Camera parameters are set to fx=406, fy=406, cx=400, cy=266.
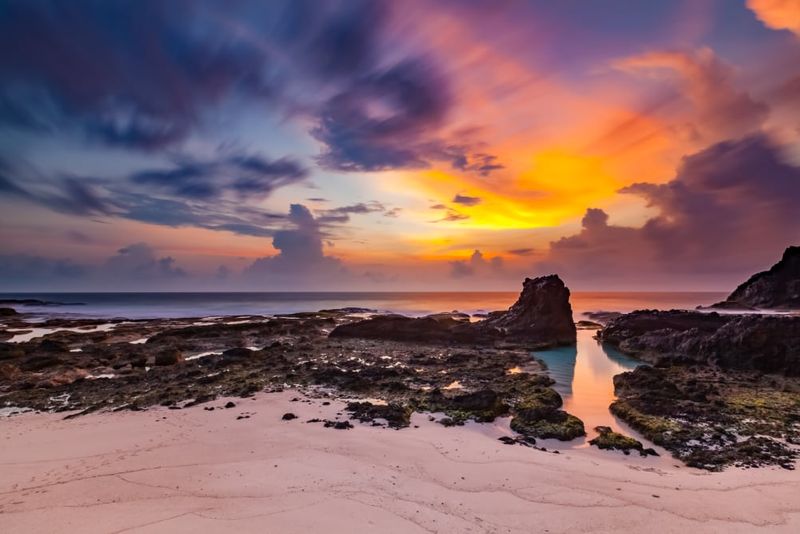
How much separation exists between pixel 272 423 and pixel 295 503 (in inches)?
237

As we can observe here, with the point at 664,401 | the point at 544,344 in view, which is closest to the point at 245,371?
the point at 664,401

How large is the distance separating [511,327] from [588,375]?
15602 mm

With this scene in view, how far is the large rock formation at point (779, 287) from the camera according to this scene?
2052 inches

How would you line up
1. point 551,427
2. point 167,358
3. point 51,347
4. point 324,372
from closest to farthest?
point 551,427, point 324,372, point 167,358, point 51,347

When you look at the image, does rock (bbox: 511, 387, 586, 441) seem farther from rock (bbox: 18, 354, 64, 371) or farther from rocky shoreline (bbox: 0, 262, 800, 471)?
rock (bbox: 18, 354, 64, 371)

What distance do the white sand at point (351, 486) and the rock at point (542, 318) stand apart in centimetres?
2728

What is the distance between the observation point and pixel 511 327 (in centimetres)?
4097

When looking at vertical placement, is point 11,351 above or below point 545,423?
below

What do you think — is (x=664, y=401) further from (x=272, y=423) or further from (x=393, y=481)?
(x=272, y=423)

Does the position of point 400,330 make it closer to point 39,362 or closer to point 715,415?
point 39,362

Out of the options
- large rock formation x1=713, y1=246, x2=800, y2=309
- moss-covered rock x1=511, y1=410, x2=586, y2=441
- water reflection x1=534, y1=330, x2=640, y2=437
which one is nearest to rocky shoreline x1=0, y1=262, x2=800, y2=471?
moss-covered rock x1=511, y1=410, x2=586, y2=441

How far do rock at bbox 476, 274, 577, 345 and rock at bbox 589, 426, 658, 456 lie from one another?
974 inches

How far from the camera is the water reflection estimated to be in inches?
668

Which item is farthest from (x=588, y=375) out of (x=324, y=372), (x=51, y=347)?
(x=51, y=347)
